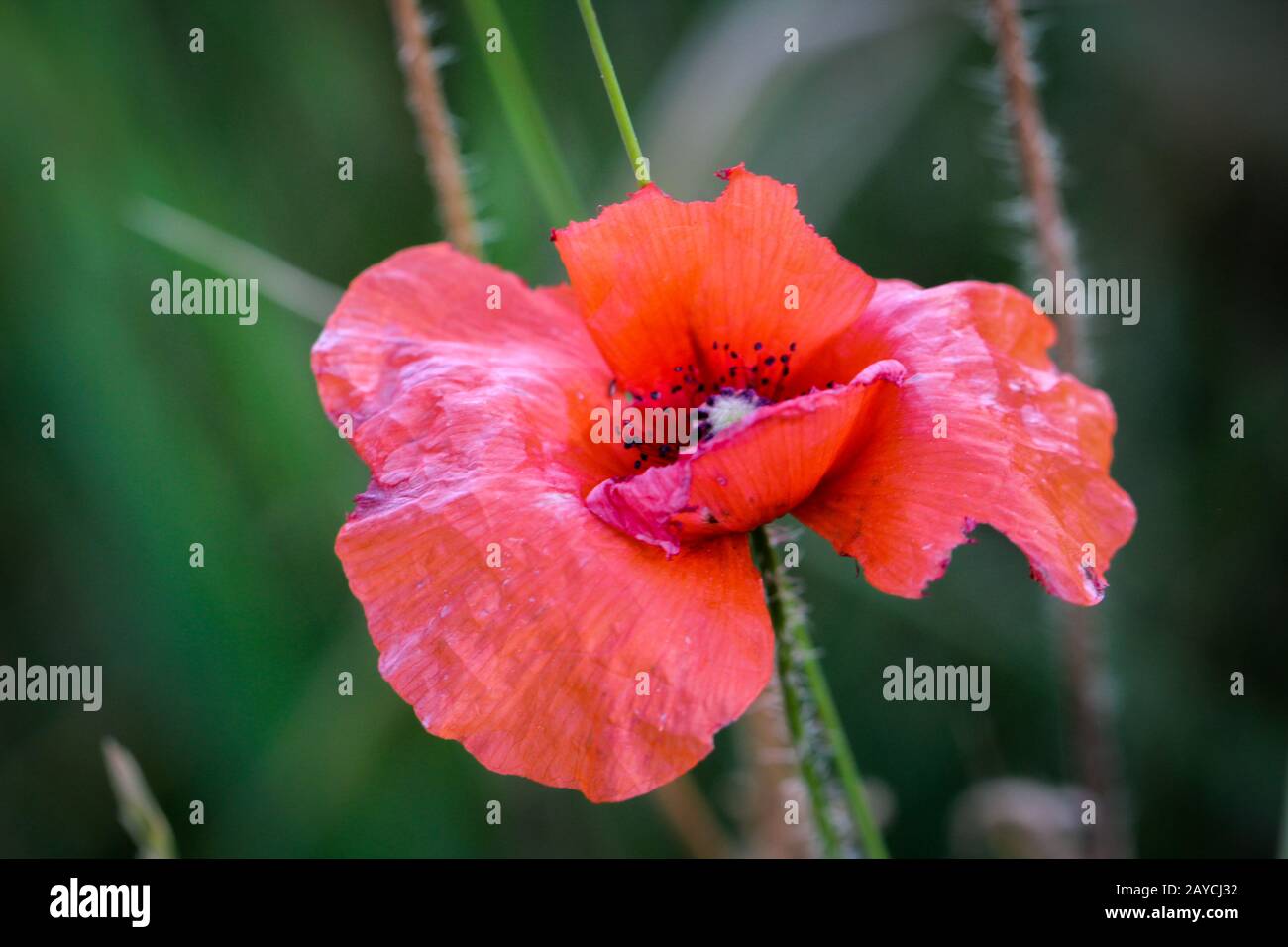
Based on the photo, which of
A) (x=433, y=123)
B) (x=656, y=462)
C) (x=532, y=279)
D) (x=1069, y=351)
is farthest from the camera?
(x=532, y=279)

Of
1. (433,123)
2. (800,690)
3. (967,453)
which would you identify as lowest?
(800,690)

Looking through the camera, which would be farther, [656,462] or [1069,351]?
[1069,351]

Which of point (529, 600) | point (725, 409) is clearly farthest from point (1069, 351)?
point (529, 600)

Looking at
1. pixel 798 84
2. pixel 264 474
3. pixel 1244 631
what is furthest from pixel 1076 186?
pixel 264 474

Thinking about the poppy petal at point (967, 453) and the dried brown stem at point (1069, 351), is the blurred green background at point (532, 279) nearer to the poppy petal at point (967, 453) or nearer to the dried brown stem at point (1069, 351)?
the dried brown stem at point (1069, 351)

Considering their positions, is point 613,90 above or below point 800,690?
above

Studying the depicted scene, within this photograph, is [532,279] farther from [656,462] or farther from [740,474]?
[740,474]
